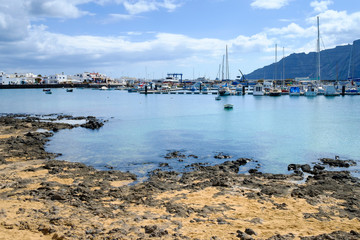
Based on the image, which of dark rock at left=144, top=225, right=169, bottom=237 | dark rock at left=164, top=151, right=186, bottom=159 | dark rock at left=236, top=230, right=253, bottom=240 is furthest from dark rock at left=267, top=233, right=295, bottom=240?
dark rock at left=164, top=151, right=186, bottom=159

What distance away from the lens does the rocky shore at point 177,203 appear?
9.75 metres

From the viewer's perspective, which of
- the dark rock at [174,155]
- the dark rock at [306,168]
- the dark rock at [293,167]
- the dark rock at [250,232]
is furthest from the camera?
the dark rock at [174,155]

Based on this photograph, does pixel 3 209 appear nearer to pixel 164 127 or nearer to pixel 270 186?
pixel 270 186

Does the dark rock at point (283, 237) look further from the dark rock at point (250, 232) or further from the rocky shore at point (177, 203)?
the dark rock at point (250, 232)

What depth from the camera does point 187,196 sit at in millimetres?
13344

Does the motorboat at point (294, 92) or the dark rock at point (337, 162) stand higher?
the motorboat at point (294, 92)

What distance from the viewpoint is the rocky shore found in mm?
9750

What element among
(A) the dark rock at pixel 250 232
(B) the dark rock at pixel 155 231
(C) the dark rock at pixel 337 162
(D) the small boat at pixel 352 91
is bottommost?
(C) the dark rock at pixel 337 162

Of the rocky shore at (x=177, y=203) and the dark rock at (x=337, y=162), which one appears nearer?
the rocky shore at (x=177, y=203)

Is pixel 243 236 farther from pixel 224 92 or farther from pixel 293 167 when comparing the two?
pixel 224 92

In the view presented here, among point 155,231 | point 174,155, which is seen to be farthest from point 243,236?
point 174,155

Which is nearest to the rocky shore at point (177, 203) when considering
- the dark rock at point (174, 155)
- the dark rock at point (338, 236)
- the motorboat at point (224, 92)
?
the dark rock at point (338, 236)

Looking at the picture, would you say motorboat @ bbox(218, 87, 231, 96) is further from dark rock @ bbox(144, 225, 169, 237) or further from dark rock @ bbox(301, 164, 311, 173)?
dark rock @ bbox(144, 225, 169, 237)

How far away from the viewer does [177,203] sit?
12.4 meters
